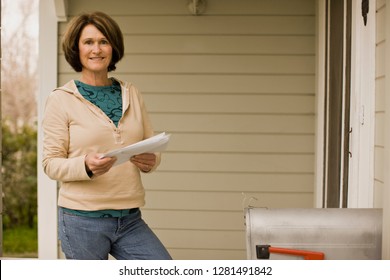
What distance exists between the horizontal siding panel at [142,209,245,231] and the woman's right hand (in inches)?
95.8

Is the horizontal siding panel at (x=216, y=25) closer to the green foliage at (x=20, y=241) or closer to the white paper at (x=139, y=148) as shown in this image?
the white paper at (x=139, y=148)

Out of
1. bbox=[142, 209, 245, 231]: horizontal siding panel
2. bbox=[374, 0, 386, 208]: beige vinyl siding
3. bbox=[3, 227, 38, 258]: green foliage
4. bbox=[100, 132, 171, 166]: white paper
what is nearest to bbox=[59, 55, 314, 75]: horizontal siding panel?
bbox=[142, 209, 245, 231]: horizontal siding panel

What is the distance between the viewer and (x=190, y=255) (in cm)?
446

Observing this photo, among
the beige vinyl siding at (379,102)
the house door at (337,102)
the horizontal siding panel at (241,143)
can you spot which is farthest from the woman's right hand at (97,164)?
the horizontal siding panel at (241,143)

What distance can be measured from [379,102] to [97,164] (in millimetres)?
1206

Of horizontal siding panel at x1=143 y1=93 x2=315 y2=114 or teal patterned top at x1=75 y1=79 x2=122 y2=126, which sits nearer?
teal patterned top at x1=75 y1=79 x2=122 y2=126

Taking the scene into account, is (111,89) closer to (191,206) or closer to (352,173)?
(352,173)

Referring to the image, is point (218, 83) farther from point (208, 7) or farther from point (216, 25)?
point (208, 7)

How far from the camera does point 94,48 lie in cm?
216

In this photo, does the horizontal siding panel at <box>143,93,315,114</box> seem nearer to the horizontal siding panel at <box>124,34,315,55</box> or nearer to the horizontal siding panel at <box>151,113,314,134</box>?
the horizontal siding panel at <box>151,113,314,134</box>

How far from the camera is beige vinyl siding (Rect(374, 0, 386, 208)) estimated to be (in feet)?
8.35

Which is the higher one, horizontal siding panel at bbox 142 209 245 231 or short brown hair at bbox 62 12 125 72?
short brown hair at bbox 62 12 125 72
